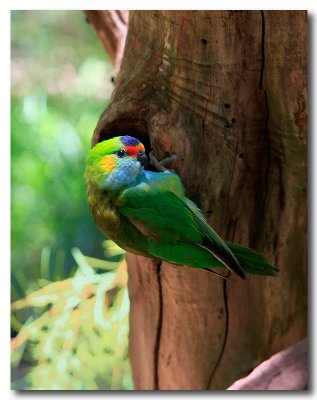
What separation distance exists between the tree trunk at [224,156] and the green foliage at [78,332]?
144 mm

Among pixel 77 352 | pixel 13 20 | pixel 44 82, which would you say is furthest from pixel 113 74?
pixel 77 352

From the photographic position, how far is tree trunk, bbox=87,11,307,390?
1.38 m

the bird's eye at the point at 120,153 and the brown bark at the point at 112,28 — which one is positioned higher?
the brown bark at the point at 112,28

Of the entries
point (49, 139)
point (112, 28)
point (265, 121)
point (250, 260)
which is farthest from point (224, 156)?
point (112, 28)

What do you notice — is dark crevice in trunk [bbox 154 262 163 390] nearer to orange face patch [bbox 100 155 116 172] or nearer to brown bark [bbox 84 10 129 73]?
orange face patch [bbox 100 155 116 172]

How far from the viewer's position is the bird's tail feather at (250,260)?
130 cm

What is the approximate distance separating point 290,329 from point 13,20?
1.01 metres

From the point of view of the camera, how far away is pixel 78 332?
66.0 inches

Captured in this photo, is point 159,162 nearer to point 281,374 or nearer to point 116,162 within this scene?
point 116,162

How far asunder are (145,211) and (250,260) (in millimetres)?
256

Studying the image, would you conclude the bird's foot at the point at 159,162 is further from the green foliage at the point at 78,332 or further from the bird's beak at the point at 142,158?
the green foliage at the point at 78,332

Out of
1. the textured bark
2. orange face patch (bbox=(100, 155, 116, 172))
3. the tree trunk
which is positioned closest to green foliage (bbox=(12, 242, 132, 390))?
the tree trunk
